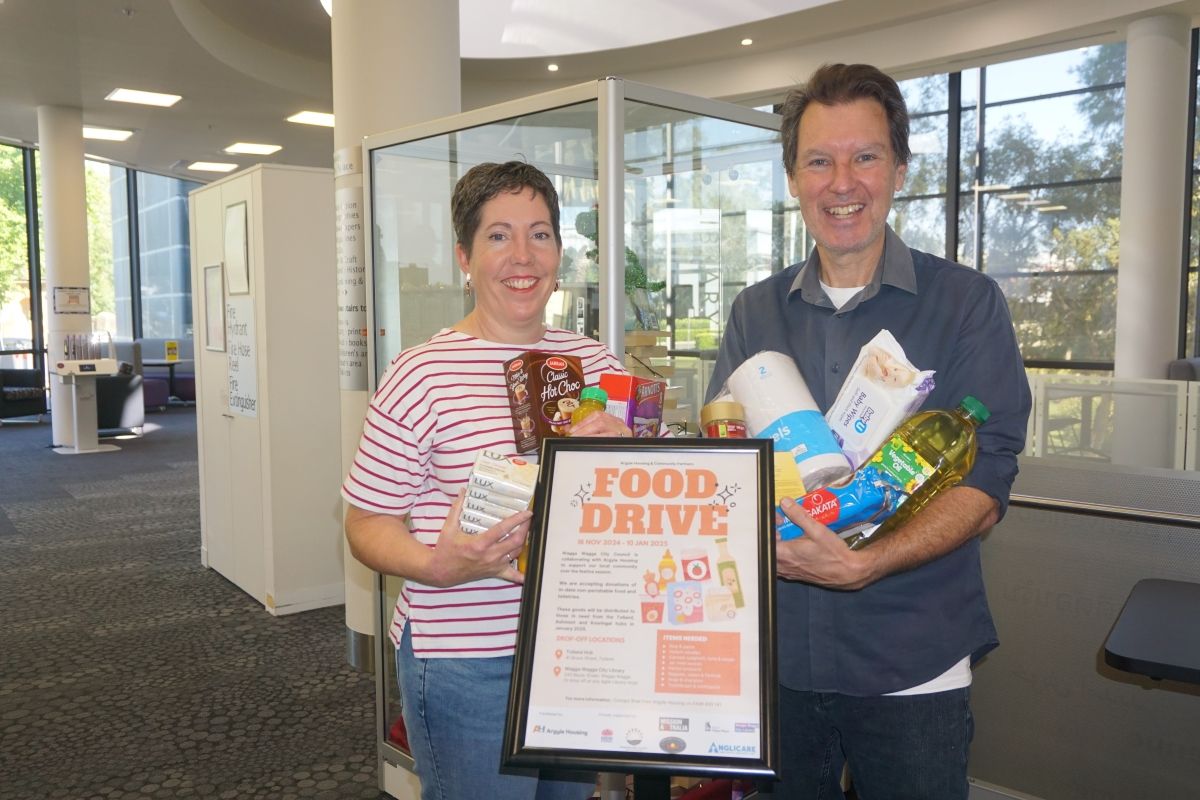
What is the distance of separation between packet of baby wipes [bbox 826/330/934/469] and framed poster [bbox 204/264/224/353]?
15.5 ft

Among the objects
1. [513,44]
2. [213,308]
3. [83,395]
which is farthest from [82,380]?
[513,44]

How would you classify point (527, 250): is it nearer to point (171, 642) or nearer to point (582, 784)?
point (582, 784)

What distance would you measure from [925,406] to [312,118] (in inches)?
429

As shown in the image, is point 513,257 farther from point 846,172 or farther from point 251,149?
point 251,149

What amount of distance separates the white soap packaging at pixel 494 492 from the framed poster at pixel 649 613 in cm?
3

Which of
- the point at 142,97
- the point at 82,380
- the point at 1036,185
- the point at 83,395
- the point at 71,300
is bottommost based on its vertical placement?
the point at 83,395

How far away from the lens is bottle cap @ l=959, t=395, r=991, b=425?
1253 millimetres

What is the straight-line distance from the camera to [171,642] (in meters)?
4.45

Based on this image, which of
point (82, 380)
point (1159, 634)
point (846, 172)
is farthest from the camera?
point (82, 380)

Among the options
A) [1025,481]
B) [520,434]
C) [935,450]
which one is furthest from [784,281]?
[1025,481]

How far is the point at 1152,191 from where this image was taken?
7953 millimetres

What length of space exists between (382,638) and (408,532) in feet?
5.51

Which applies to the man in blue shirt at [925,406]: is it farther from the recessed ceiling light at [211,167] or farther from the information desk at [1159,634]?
the recessed ceiling light at [211,167]

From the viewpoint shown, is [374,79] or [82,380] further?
[82,380]
